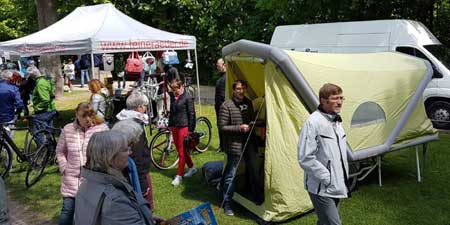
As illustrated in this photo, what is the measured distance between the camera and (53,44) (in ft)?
34.5

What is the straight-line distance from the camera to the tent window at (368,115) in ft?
21.1

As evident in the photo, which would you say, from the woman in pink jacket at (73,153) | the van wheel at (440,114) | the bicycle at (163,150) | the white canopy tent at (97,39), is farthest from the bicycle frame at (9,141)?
the van wheel at (440,114)

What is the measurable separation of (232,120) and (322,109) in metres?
2.09

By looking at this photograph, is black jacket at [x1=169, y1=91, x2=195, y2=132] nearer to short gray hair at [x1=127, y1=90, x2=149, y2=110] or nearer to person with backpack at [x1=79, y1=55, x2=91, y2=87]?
short gray hair at [x1=127, y1=90, x2=149, y2=110]

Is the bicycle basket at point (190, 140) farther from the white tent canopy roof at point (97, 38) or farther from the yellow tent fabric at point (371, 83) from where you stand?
the white tent canopy roof at point (97, 38)

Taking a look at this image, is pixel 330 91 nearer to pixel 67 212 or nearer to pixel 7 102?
pixel 67 212

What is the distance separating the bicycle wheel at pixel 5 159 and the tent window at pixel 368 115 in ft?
19.6

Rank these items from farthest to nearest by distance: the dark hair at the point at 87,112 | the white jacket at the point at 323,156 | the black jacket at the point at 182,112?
1. the black jacket at the point at 182,112
2. the dark hair at the point at 87,112
3. the white jacket at the point at 323,156

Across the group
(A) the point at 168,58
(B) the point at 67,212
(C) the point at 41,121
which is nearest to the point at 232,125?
(B) the point at 67,212

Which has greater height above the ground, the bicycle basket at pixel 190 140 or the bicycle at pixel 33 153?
the bicycle basket at pixel 190 140

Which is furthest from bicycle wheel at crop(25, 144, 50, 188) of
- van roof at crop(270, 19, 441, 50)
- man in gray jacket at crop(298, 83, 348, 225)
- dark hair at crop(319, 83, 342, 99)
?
van roof at crop(270, 19, 441, 50)

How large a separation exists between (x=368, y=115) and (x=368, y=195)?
1.21 meters

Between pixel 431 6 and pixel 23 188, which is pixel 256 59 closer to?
pixel 23 188

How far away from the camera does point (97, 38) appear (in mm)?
10109
